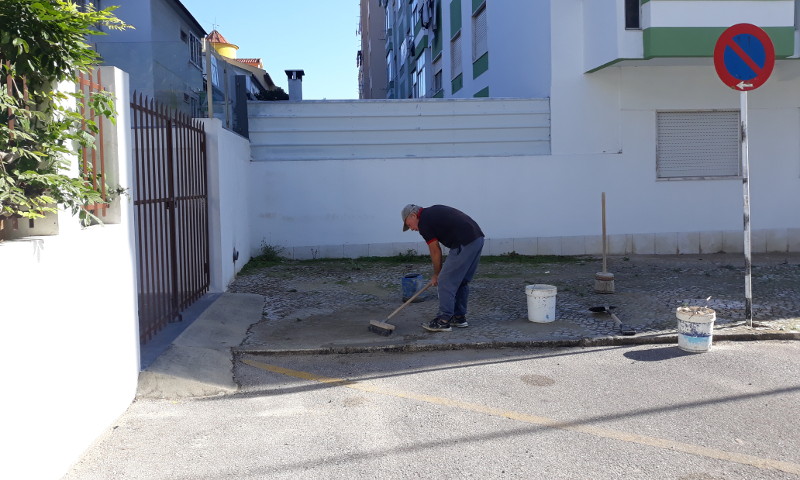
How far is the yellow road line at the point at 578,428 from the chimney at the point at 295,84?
15.0m

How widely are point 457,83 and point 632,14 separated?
870cm

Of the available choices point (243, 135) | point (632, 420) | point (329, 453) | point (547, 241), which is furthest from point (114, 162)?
point (547, 241)

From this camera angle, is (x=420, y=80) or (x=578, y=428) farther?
(x=420, y=80)

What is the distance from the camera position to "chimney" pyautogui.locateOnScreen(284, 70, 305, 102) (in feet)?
65.8

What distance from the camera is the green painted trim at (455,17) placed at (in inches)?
756

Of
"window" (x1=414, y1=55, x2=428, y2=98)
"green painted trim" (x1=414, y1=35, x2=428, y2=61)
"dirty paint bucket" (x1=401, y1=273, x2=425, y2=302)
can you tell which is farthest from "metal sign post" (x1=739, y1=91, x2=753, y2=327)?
"window" (x1=414, y1=55, x2=428, y2=98)

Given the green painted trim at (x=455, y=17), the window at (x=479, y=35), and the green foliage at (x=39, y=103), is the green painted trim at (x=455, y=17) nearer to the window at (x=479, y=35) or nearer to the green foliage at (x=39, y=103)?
the window at (x=479, y=35)

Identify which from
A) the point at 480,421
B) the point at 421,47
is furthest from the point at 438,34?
the point at 480,421

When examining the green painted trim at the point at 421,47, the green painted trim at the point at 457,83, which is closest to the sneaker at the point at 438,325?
the green painted trim at the point at 457,83

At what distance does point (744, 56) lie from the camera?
7.12 meters

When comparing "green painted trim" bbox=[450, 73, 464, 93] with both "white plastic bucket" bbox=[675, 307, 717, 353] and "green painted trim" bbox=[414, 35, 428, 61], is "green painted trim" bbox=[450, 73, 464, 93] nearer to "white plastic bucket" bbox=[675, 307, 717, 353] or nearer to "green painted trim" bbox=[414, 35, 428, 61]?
"green painted trim" bbox=[414, 35, 428, 61]

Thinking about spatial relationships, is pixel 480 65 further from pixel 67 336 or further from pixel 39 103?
pixel 67 336

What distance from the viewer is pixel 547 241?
13148mm

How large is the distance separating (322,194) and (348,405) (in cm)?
795
